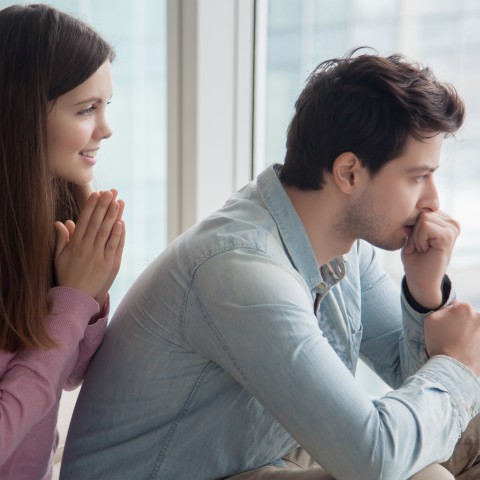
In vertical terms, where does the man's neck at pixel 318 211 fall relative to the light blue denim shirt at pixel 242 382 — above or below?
above

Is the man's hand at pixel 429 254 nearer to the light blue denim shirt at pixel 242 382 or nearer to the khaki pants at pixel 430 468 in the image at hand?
the light blue denim shirt at pixel 242 382

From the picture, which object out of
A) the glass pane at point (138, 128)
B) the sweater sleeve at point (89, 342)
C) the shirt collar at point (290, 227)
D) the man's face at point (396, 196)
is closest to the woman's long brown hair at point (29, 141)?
the sweater sleeve at point (89, 342)

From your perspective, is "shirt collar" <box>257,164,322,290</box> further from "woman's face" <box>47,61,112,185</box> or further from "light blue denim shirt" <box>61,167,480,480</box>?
"woman's face" <box>47,61,112,185</box>

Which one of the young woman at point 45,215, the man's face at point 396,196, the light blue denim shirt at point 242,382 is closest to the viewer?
the light blue denim shirt at point 242,382

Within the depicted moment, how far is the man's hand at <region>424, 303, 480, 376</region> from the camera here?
4.50 ft

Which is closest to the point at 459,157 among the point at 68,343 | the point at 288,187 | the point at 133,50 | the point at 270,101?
the point at 270,101

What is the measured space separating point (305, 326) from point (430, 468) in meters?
0.31

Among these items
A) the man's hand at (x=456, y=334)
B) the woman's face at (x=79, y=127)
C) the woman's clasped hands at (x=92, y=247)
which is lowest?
the man's hand at (x=456, y=334)

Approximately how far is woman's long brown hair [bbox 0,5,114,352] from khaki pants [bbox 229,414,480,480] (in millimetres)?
416

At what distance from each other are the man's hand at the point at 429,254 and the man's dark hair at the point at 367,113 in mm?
162

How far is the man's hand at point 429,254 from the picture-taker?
1.54 m

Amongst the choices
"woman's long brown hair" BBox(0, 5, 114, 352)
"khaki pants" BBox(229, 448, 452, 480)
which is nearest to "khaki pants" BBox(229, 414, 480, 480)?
"khaki pants" BBox(229, 448, 452, 480)

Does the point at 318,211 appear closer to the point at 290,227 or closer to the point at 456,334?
the point at 290,227

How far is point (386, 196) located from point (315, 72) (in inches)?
10.9
